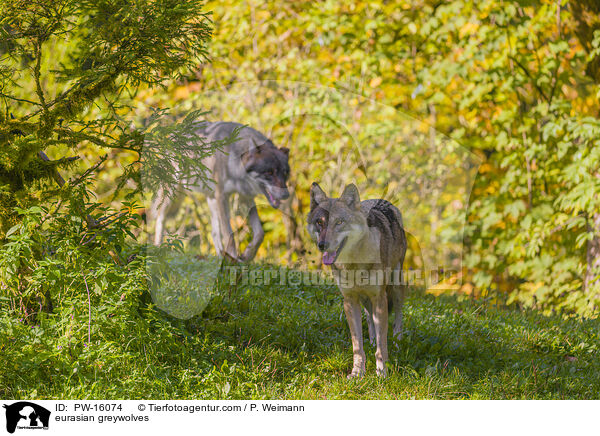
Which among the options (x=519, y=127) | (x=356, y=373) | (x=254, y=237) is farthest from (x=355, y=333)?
(x=519, y=127)

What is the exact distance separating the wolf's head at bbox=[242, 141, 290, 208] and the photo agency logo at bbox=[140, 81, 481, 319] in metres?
0.01

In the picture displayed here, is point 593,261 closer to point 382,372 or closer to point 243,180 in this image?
point 243,180

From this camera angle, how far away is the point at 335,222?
4.16 metres

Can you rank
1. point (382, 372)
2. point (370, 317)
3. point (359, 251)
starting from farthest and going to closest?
point (370, 317)
point (382, 372)
point (359, 251)

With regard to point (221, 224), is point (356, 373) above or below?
below

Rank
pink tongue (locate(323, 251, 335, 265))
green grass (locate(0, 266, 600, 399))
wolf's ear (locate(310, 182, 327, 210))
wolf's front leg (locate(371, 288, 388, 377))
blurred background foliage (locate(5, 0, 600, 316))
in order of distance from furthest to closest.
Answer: blurred background foliage (locate(5, 0, 600, 316)) < wolf's front leg (locate(371, 288, 388, 377)) < green grass (locate(0, 266, 600, 399)) < wolf's ear (locate(310, 182, 327, 210)) < pink tongue (locate(323, 251, 335, 265))

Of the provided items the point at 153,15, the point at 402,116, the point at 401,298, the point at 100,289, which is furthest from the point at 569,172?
the point at 100,289

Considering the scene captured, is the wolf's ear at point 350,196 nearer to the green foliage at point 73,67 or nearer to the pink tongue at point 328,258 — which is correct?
the pink tongue at point 328,258

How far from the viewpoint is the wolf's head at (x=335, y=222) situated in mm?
4109

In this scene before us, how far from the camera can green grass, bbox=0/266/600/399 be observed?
14.5 ft

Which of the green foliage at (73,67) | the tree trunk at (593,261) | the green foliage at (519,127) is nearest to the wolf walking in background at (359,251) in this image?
the green foliage at (73,67)

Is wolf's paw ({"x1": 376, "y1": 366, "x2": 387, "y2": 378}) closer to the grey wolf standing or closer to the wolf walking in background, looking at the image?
the wolf walking in background
